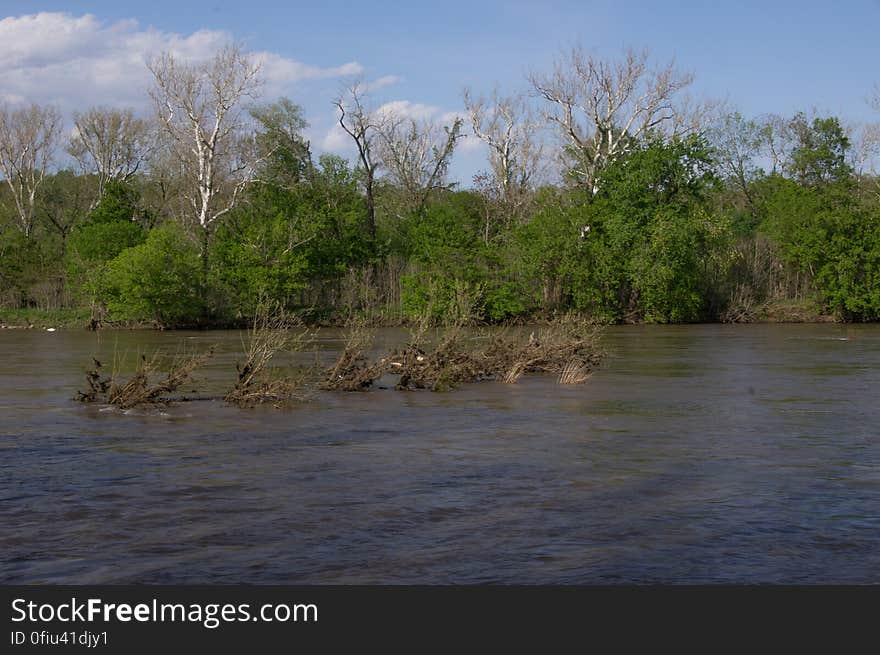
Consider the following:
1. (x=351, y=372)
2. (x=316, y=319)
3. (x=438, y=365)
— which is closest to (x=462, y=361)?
(x=438, y=365)

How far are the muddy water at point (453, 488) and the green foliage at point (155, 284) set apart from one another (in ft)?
99.5

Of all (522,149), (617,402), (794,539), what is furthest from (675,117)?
(794,539)

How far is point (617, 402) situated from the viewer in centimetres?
2145

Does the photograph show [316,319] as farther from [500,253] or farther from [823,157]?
[823,157]

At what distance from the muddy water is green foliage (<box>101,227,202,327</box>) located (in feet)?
99.5

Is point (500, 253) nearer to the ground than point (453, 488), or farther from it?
farther from it

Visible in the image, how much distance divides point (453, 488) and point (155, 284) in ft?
141

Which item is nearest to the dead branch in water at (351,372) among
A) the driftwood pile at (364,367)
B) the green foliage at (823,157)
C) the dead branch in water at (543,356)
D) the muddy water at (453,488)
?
the driftwood pile at (364,367)

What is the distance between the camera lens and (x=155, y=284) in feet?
174

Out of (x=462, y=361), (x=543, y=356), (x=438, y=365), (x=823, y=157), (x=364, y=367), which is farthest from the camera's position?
(x=823, y=157)

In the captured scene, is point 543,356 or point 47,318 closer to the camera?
point 543,356

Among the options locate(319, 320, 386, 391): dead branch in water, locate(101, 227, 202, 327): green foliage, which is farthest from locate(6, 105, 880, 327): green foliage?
locate(319, 320, 386, 391): dead branch in water

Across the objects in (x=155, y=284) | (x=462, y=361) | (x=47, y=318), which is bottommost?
(x=462, y=361)

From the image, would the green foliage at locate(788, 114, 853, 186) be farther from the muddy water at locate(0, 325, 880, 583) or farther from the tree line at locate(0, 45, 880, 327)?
the muddy water at locate(0, 325, 880, 583)
